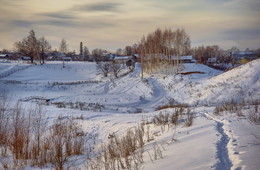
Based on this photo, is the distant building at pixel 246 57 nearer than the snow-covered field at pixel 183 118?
→ No

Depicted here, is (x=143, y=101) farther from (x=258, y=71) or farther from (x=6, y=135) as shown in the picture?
(x=6, y=135)

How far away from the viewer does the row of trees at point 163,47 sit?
4159 cm

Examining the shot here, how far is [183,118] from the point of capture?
25.9 ft

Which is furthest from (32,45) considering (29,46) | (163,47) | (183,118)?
(183,118)

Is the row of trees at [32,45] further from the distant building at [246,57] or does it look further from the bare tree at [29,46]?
the distant building at [246,57]

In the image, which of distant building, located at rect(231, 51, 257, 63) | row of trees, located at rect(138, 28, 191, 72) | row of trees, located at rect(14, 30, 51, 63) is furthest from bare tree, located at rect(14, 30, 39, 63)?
distant building, located at rect(231, 51, 257, 63)

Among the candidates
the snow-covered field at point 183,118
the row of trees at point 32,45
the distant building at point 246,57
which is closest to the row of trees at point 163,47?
the snow-covered field at point 183,118

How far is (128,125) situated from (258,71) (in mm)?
16966

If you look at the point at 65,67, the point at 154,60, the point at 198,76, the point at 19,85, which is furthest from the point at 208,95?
the point at 65,67

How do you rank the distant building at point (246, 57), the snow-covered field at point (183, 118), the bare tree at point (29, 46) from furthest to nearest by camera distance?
the bare tree at point (29, 46)
the distant building at point (246, 57)
the snow-covered field at point (183, 118)

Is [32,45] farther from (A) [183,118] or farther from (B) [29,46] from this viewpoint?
(A) [183,118]

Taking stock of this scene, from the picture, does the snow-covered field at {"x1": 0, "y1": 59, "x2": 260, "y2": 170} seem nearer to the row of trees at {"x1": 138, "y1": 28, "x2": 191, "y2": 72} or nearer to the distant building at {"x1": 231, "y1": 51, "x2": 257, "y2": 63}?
the row of trees at {"x1": 138, "y1": 28, "x2": 191, "y2": 72}

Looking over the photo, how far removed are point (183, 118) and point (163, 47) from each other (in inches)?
1530

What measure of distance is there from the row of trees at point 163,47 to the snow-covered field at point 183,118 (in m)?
6.73
